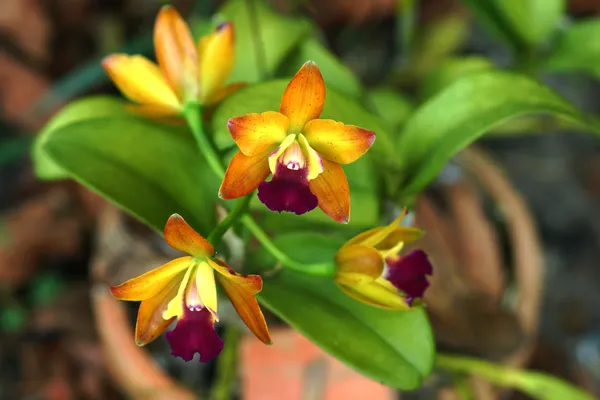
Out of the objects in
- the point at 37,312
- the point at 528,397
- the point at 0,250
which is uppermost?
the point at 0,250

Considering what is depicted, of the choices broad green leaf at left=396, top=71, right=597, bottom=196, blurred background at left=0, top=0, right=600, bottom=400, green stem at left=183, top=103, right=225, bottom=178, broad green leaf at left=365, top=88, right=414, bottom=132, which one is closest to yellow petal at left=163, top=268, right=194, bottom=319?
green stem at left=183, top=103, right=225, bottom=178

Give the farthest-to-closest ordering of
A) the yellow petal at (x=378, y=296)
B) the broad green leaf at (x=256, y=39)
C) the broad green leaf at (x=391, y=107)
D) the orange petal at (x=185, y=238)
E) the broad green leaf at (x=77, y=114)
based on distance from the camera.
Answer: the broad green leaf at (x=391, y=107)
the broad green leaf at (x=256, y=39)
the broad green leaf at (x=77, y=114)
the yellow petal at (x=378, y=296)
the orange petal at (x=185, y=238)

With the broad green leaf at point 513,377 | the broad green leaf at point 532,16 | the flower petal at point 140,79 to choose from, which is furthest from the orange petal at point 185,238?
the broad green leaf at point 532,16

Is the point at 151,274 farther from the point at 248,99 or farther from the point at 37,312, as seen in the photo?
the point at 37,312

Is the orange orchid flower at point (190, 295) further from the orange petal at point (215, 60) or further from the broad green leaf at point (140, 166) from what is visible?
the orange petal at point (215, 60)

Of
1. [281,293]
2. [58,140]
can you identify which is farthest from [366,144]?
[58,140]

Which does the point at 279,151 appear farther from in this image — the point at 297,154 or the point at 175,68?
the point at 175,68

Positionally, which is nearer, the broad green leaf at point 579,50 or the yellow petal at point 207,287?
the yellow petal at point 207,287
